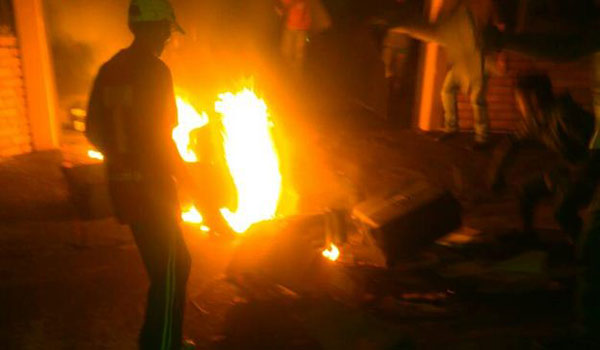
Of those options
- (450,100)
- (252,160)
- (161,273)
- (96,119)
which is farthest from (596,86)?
(450,100)

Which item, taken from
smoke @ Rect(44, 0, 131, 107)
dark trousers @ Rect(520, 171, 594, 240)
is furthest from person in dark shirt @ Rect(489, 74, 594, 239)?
smoke @ Rect(44, 0, 131, 107)

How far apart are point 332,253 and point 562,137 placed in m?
2.28

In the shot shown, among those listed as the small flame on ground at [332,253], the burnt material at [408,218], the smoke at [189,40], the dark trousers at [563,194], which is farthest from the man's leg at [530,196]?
the smoke at [189,40]

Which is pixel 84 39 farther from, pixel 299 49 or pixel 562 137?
pixel 562 137

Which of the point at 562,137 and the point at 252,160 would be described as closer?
the point at 562,137

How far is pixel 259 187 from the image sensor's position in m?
6.57

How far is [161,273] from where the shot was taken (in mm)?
3281

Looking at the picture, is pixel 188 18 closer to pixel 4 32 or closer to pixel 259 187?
pixel 4 32

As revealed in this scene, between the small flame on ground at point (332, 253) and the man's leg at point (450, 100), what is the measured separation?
422cm

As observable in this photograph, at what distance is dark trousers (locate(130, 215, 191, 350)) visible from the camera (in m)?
3.27

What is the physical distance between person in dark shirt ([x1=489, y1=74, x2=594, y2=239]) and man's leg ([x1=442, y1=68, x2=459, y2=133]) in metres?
3.40

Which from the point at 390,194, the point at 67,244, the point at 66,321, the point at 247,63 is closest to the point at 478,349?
the point at 390,194

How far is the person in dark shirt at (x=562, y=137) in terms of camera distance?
15.2 ft

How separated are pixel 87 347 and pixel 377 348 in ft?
6.76
